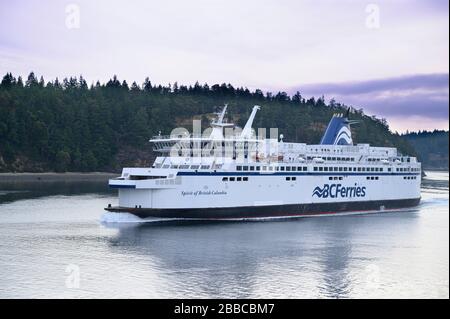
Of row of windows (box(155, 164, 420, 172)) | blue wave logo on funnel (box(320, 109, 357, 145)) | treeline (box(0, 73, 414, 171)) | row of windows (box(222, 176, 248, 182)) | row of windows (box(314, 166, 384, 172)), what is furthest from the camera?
treeline (box(0, 73, 414, 171))

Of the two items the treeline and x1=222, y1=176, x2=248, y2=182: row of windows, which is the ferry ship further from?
the treeline

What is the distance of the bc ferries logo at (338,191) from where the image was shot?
152 feet

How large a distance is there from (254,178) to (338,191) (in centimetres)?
974

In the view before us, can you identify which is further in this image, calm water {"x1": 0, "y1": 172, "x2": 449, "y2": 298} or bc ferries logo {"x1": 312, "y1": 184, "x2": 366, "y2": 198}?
bc ferries logo {"x1": 312, "y1": 184, "x2": 366, "y2": 198}

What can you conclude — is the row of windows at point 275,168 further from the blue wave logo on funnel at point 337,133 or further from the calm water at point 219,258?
the blue wave logo on funnel at point 337,133

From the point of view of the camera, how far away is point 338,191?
4803cm

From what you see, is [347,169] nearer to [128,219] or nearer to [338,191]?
[338,191]

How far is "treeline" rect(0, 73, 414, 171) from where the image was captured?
99625 mm

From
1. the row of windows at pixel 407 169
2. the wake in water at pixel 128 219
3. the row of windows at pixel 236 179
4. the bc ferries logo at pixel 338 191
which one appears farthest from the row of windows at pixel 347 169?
the wake in water at pixel 128 219

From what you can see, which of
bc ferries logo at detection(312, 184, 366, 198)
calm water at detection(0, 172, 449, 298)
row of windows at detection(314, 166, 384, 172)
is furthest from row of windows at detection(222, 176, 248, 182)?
row of windows at detection(314, 166, 384, 172)

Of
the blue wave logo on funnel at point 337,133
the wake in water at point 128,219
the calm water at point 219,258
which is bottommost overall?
the calm water at point 219,258

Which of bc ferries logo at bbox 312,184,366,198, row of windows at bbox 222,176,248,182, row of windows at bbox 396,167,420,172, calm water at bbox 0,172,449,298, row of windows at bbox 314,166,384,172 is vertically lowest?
calm water at bbox 0,172,449,298

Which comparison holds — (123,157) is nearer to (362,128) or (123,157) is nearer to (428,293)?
(362,128)

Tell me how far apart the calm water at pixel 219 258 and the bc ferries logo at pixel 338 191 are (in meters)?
3.57
